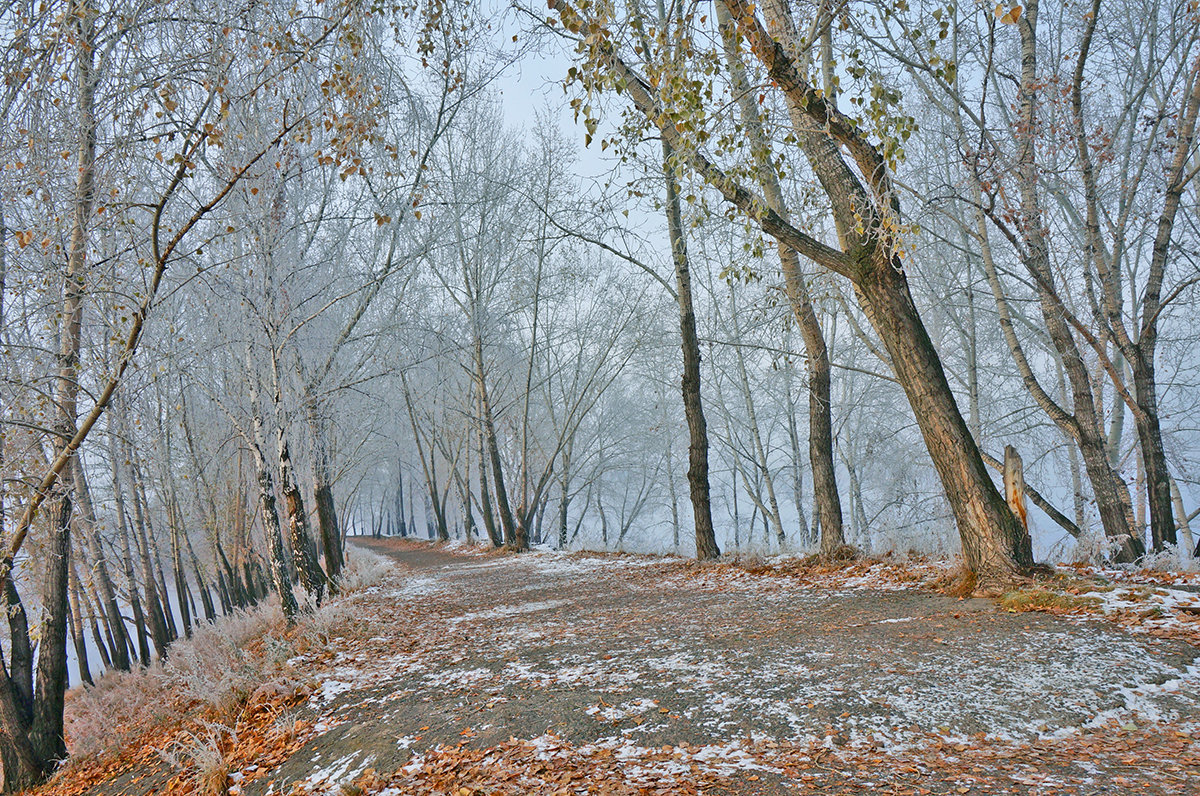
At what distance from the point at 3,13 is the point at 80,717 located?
9743 millimetres

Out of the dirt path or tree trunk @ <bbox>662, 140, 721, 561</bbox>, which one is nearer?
the dirt path

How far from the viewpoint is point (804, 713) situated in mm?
3383

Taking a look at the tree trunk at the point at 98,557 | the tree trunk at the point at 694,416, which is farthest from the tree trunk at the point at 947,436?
the tree trunk at the point at 98,557

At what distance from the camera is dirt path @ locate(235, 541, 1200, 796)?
279 centimetres

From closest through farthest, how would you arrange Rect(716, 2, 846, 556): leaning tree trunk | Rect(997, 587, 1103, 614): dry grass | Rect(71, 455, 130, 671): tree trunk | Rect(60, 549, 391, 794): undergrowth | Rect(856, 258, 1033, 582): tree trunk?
Rect(997, 587, 1103, 614): dry grass → Rect(60, 549, 391, 794): undergrowth → Rect(856, 258, 1033, 582): tree trunk → Rect(716, 2, 846, 556): leaning tree trunk → Rect(71, 455, 130, 671): tree trunk

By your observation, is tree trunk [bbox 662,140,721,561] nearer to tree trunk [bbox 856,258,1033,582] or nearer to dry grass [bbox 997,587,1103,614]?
tree trunk [bbox 856,258,1033,582]

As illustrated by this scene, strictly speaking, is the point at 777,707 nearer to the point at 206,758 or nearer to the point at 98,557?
the point at 206,758

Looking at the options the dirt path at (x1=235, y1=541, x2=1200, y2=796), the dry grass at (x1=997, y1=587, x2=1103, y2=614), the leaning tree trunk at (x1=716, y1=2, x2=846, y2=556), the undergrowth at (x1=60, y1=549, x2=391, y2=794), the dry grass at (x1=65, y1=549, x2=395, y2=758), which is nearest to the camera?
the dirt path at (x1=235, y1=541, x2=1200, y2=796)

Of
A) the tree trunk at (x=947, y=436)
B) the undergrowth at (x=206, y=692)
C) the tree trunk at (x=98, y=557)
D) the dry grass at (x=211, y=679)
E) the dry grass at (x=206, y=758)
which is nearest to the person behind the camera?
the dry grass at (x=206, y=758)

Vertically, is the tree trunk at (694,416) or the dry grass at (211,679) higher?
the tree trunk at (694,416)

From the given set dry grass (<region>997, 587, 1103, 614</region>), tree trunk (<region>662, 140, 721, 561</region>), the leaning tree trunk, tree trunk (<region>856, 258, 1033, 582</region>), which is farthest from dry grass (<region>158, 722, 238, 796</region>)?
tree trunk (<region>662, 140, 721, 561</region>)

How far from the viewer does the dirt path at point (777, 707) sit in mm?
2793

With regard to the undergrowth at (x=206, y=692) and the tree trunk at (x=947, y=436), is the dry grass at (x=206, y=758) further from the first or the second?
the tree trunk at (x=947, y=436)

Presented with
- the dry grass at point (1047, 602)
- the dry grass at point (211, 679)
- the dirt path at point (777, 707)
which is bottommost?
the dry grass at point (211, 679)
